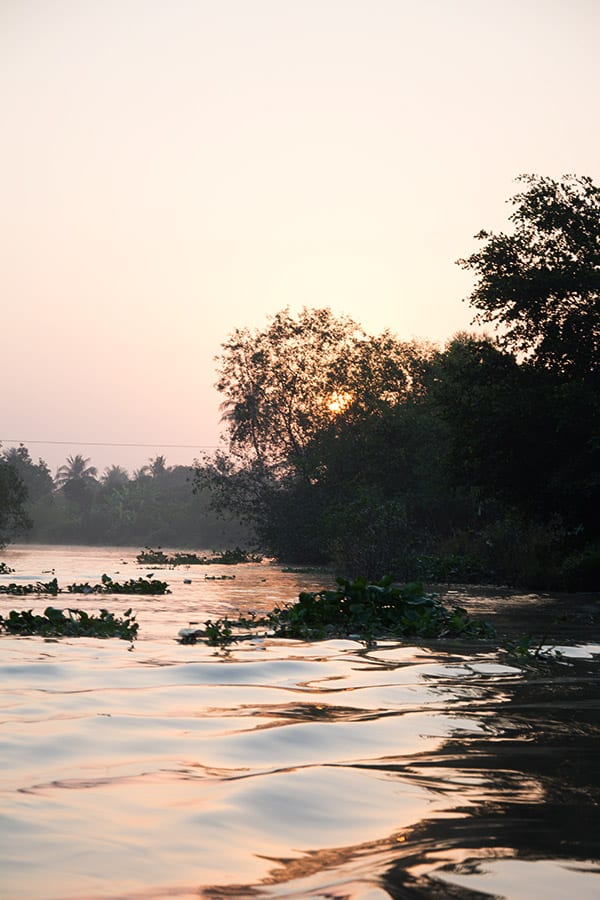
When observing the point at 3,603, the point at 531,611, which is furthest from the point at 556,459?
the point at 3,603

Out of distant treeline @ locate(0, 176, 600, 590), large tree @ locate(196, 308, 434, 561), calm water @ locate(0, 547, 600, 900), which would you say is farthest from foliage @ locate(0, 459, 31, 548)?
calm water @ locate(0, 547, 600, 900)

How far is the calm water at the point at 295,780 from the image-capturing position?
3.61 m

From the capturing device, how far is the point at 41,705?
24.2ft

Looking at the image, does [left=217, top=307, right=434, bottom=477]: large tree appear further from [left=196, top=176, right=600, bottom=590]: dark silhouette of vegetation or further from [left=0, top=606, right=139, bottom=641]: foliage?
[left=0, top=606, right=139, bottom=641]: foliage

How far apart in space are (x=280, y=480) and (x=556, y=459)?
3183 cm

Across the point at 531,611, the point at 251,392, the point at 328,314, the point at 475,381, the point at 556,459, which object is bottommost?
the point at 531,611

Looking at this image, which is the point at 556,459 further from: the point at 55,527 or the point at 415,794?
the point at 55,527

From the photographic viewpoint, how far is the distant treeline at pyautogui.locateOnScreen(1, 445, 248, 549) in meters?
106

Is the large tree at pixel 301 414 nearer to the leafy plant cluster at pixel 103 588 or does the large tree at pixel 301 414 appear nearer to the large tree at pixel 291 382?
the large tree at pixel 291 382

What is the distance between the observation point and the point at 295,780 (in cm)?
512

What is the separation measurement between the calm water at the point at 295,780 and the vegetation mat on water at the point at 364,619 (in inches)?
140

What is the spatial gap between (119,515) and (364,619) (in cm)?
10456

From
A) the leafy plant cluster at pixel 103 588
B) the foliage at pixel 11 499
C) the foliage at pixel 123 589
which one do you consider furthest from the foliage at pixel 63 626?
the foliage at pixel 11 499

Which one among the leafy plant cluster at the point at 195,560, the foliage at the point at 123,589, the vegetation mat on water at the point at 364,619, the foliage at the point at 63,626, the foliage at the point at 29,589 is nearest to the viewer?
the foliage at the point at 63,626
